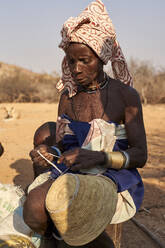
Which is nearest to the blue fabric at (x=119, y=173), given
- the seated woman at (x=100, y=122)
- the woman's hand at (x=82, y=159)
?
the seated woman at (x=100, y=122)

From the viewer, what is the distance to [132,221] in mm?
3246

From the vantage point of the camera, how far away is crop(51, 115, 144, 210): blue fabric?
1.98m

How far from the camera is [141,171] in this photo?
518cm

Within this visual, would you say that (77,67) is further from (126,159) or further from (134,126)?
(126,159)

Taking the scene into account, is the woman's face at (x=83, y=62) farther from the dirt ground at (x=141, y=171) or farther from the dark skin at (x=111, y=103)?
the dirt ground at (x=141, y=171)

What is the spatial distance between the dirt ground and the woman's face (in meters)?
1.73

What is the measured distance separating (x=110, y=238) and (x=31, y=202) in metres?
0.68

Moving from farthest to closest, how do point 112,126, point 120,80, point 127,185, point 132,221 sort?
point 132,221 → point 120,80 → point 112,126 → point 127,185

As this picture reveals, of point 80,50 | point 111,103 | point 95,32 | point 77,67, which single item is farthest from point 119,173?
point 95,32

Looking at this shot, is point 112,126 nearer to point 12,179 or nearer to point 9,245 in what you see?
point 9,245

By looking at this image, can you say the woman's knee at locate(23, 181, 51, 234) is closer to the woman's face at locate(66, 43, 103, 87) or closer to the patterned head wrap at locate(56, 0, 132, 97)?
the woman's face at locate(66, 43, 103, 87)

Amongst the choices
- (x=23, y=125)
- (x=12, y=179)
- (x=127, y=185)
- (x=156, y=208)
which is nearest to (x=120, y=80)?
(x=127, y=185)

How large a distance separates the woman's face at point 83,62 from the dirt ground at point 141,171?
1.73m

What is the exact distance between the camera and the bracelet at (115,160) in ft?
6.44
